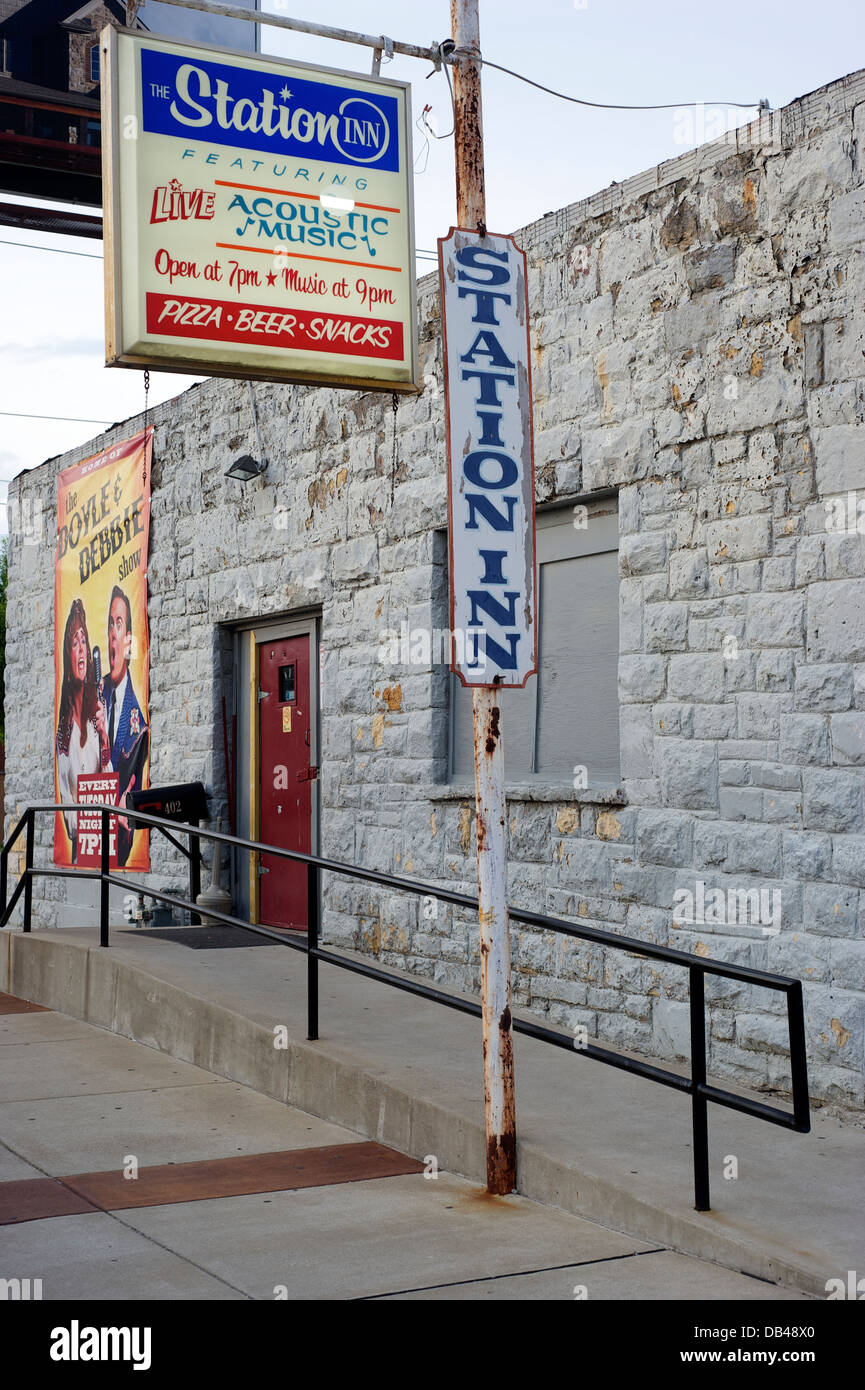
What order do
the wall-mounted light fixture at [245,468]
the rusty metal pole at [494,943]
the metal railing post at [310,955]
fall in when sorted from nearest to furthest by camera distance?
the rusty metal pole at [494,943] < the metal railing post at [310,955] < the wall-mounted light fixture at [245,468]

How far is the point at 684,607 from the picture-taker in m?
7.45

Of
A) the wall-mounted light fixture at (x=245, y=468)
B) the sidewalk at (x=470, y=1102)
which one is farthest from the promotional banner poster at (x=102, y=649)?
the sidewalk at (x=470, y=1102)

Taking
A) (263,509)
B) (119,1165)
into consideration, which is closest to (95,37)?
(263,509)

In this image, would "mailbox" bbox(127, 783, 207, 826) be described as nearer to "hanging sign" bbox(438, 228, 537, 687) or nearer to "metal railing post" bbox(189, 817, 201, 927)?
"metal railing post" bbox(189, 817, 201, 927)

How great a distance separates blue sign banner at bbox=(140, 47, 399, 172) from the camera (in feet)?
21.4

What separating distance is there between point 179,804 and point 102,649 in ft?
8.71

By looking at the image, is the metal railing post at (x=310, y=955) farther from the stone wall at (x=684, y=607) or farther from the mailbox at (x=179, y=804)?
Answer: the mailbox at (x=179, y=804)

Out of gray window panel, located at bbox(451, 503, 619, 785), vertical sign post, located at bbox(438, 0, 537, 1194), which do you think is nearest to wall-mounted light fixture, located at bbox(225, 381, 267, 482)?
gray window panel, located at bbox(451, 503, 619, 785)

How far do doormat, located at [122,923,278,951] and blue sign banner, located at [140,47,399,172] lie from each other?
205 inches

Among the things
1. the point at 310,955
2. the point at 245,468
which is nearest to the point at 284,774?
the point at 245,468

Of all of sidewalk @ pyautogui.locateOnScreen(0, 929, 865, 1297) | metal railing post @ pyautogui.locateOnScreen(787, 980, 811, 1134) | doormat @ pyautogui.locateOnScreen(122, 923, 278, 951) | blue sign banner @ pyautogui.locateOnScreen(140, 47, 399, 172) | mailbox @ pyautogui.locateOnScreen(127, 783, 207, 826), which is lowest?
sidewalk @ pyautogui.locateOnScreen(0, 929, 865, 1297)

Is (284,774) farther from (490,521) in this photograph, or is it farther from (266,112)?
(490,521)

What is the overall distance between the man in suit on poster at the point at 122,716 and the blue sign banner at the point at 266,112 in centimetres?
702

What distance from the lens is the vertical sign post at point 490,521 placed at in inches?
217
